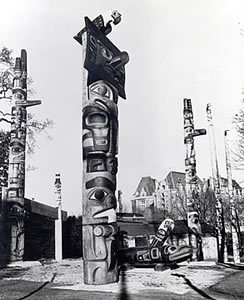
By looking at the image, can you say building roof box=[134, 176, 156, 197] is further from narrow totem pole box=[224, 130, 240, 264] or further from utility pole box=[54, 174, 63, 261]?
utility pole box=[54, 174, 63, 261]

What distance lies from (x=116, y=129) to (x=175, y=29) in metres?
1.55

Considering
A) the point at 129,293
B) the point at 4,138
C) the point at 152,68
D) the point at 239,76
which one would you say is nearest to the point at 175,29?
the point at 152,68

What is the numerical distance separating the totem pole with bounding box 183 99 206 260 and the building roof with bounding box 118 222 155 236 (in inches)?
124

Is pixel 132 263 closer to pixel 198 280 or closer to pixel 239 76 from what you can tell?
pixel 198 280

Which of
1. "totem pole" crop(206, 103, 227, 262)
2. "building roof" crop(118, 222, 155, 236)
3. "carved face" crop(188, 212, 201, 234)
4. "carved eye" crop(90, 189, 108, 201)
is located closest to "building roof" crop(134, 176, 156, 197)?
"building roof" crop(118, 222, 155, 236)

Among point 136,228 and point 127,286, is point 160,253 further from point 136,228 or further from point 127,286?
point 136,228

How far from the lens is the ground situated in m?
3.64

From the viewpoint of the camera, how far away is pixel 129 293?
375 centimetres

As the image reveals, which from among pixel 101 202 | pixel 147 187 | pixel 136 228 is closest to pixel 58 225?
pixel 136 228

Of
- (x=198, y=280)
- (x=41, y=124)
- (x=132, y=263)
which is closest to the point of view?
(x=198, y=280)

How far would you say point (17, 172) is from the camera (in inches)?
278

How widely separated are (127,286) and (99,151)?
165 centimetres

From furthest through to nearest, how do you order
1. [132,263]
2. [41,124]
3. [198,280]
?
[41,124] → [132,263] → [198,280]

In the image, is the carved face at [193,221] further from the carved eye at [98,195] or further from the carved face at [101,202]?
the carved eye at [98,195]
